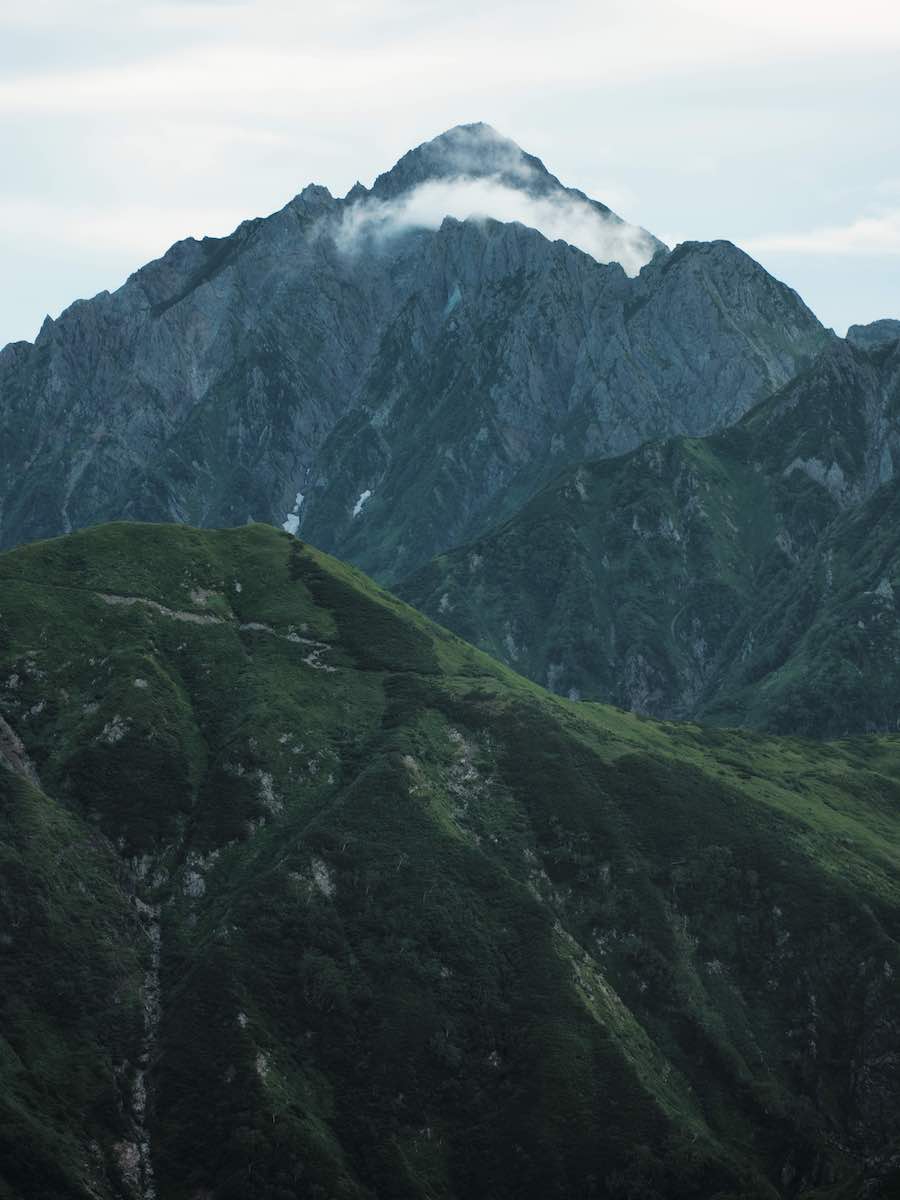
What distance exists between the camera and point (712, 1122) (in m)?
197

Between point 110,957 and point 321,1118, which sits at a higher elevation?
point 110,957

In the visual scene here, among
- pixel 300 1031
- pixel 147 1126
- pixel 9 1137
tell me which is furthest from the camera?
pixel 300 1031

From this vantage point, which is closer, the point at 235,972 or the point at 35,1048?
the point at 35,1048

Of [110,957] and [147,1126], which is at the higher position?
[110,957]

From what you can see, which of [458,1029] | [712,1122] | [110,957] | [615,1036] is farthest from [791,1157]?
[110,957]

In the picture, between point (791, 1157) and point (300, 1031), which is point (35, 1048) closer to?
point (300, 1031)

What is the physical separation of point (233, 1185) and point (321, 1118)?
1591cm

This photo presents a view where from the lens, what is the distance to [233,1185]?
553 ft

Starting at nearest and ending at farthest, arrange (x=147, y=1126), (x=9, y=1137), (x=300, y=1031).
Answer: (x=9, y=1137)
(x=147, y=1126)
(x=300, y=1031)

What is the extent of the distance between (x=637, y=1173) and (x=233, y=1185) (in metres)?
47.1

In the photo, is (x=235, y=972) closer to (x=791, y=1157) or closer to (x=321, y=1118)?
(x=321, y=1118)

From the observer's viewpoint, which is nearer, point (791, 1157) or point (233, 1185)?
point (233, 1185)

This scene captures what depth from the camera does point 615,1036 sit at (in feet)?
651

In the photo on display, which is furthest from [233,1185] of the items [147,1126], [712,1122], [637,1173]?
[712,1122]
